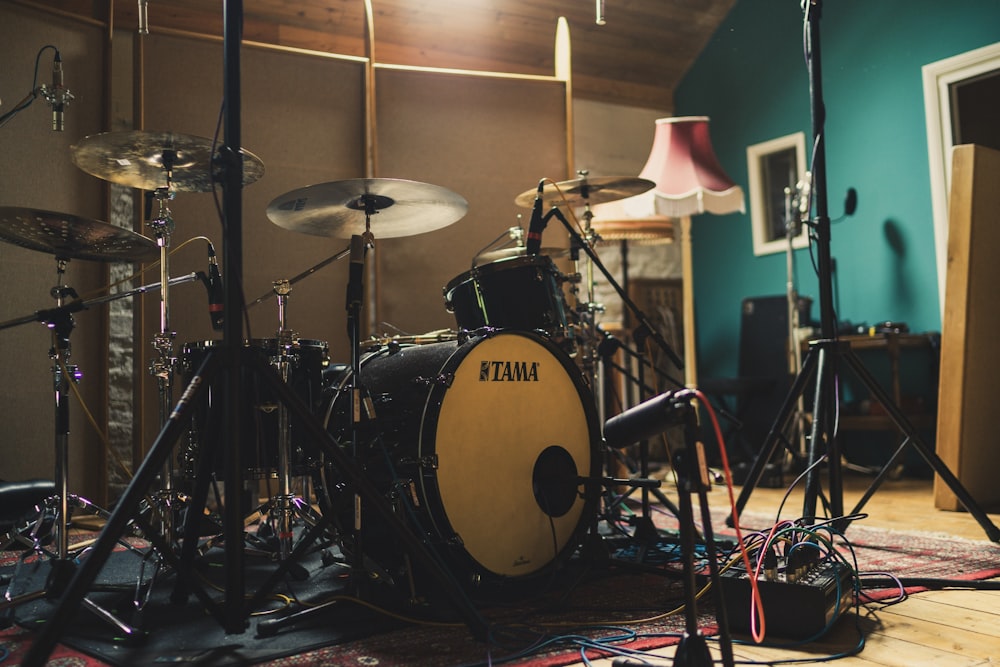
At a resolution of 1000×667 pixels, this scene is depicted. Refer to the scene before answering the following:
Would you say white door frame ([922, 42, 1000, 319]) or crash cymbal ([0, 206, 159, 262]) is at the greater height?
white door frame ([922, 42, 1000, 319])

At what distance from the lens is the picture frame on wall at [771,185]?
5.80 metres

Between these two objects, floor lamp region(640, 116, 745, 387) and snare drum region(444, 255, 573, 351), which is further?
floor lamp region(640, 116, 745, 387)

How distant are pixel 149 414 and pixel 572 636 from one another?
2846 mm

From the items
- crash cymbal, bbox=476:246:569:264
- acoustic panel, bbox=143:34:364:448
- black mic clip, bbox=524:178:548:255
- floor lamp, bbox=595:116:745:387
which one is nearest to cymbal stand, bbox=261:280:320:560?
black mic clip, bbox=524:178:548:255

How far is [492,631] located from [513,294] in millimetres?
1083

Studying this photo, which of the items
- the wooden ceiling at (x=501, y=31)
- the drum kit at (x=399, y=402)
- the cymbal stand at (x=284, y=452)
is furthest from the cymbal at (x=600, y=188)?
the wooden ceiling at (x=501, y=31)

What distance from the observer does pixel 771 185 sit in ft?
19.5

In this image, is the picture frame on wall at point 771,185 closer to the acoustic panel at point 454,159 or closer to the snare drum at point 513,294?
the acoustic panel at point 454,159

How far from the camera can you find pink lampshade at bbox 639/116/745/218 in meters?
4.27

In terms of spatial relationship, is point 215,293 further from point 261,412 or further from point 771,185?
point 771,185

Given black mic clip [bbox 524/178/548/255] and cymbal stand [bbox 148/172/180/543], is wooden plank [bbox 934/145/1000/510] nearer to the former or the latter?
black mic clip [bbox 524/178/548/255]

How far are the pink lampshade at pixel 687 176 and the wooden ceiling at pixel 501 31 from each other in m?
1.73

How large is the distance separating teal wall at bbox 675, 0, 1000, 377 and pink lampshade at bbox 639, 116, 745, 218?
137cm

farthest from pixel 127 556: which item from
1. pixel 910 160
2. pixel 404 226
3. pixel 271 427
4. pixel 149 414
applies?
pixel 910 160
